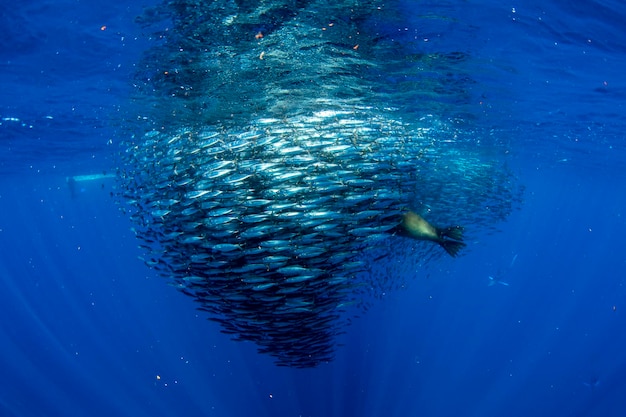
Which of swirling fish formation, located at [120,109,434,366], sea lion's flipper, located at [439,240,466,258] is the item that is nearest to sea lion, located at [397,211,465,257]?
sea lion's flipper, located at [439,240,466,258]

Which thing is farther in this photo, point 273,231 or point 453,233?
point 453,233

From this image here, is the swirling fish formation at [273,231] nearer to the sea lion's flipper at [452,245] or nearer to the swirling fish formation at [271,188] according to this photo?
the swirling fish formation at [271,188]

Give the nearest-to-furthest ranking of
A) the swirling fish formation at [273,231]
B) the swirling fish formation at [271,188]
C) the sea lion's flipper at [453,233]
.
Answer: the swirling fish formation at [273,231] → the swirling fish formation at [271,188] → the sea lion's flipper at [453,233]

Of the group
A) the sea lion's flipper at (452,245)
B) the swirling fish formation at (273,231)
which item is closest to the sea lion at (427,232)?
the sea lion's flipper at (452,245)

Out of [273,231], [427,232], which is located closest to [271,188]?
[273,231]

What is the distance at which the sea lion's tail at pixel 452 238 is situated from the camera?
8.78 meters

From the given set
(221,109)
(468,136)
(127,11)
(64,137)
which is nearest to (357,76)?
(221,109)

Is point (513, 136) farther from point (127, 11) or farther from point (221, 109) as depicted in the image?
point (127, 11)

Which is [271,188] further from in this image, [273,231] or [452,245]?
[452,245]

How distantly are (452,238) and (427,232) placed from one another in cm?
66

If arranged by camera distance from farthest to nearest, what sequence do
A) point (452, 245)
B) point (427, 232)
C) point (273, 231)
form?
point (452, 245) < point (427, 232) < point (273, 231)

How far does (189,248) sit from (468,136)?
1559 cm

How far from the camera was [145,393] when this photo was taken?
67.4 feet

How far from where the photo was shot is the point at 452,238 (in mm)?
8859
